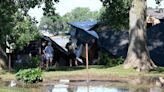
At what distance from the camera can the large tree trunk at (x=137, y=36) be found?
2869cm

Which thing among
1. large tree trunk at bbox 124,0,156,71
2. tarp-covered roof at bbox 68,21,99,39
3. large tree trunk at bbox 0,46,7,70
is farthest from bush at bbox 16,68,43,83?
tarp-covered roof at bbox 68,21,99,39

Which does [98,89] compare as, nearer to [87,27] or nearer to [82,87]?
[82,87]

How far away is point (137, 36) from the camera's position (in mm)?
29234

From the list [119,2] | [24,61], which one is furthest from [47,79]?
[24,61]

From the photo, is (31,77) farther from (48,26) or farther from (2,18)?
(48,26)

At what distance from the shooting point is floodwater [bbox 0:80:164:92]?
63.7ft

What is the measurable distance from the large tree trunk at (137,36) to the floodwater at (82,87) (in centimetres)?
672

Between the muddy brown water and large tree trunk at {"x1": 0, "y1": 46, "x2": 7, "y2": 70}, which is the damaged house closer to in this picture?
large tree trunk at {"x1": 0, "y1": 46, "x2": 7, "y2": 70}

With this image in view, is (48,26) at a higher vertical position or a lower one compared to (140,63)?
higher

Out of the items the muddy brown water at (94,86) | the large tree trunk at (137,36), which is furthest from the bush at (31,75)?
the large tree trunk at (137,36)

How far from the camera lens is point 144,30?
29359 millimetres

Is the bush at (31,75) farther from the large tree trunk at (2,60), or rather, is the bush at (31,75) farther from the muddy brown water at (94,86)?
the large tree trunk at (2,60)

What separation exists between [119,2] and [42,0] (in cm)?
452

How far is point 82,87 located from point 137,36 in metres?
9.31
